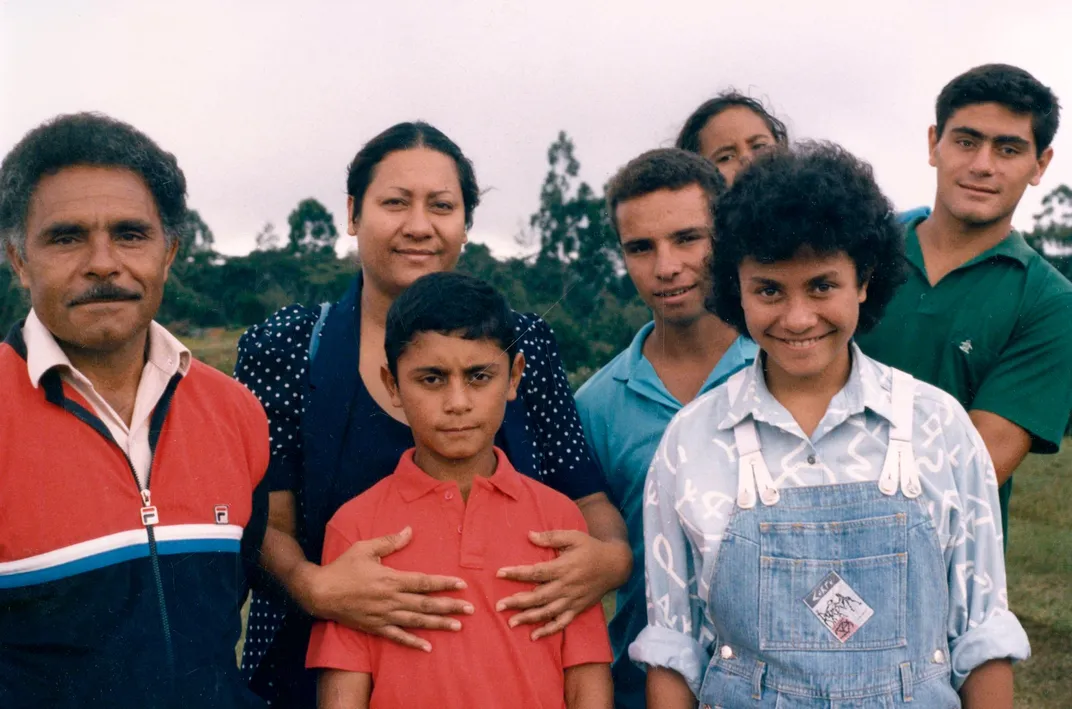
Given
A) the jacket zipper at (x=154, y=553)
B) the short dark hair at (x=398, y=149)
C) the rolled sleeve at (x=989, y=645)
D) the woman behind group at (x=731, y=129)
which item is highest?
the woman behind group at (x=731, y=129)

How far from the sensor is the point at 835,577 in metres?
2.30

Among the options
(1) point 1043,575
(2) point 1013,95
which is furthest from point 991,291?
(1) point 1043,575

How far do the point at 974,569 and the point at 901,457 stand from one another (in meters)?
0.31

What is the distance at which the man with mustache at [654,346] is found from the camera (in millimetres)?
3137

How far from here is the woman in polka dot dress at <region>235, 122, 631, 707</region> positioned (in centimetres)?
244

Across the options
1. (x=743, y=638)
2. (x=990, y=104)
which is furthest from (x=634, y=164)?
(x=743, y=638)

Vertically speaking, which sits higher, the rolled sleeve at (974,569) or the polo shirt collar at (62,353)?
the polo shirt collar at (62,353)

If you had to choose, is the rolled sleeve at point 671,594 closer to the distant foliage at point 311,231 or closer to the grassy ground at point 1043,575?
the distant foliage at point 311,231

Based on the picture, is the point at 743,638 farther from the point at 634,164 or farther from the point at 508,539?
the point at 634,164

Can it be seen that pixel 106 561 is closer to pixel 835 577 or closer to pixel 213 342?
pixel 213 342

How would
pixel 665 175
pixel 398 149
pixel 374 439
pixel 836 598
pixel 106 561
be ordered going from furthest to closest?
pixel 665 175, pixel 398 149, pixel 374 439, pixel 836 598, pixel 106 561

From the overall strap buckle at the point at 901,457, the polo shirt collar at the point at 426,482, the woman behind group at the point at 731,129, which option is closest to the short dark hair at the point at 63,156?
the polo shirt collar at the point at 426,482

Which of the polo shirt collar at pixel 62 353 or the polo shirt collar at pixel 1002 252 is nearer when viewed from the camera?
the polo shirt collar at pixel 62 353

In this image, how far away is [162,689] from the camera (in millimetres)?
2211
